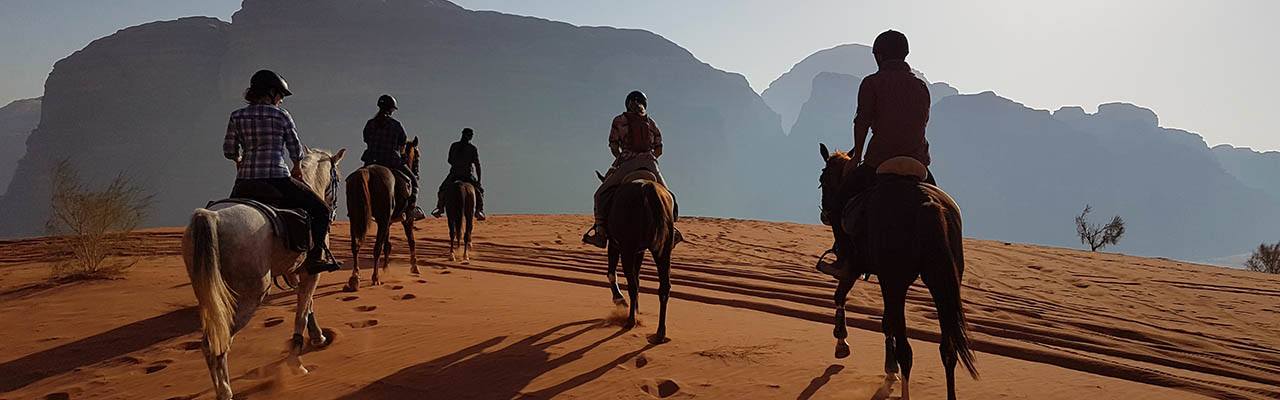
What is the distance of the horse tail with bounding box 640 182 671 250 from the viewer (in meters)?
5.02

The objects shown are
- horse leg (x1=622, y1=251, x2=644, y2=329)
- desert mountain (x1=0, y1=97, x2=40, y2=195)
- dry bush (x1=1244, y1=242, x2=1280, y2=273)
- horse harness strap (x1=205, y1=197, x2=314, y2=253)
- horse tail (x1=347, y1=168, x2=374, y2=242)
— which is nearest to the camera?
horse harness strap (x1=205, y1=197, x2=314, y2=253)

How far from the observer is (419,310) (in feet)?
19.9

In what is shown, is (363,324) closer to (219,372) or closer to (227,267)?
(219,372)

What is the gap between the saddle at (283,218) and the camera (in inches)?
150

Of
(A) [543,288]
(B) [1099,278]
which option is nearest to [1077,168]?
(B) [1099,278]

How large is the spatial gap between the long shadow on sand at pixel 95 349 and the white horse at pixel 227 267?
1821mm

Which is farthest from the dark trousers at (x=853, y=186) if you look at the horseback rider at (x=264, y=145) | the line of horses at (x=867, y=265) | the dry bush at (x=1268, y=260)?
the dry bush at (x=1268, y=260)

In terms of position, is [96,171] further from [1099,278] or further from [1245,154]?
[1245,154]

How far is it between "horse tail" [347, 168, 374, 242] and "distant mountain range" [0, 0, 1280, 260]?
93.5 m

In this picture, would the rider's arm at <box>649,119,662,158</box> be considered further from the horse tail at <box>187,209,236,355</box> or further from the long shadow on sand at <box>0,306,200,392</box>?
the long shadow on sand at <box>0,306,200,392</box>

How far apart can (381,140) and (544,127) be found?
4164 inches

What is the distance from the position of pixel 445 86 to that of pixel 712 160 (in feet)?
207

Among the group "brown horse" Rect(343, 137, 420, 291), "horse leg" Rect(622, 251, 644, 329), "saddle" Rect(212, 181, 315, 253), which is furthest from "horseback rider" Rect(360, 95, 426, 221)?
"horse leg" Rect(622, 251, 644, 329)

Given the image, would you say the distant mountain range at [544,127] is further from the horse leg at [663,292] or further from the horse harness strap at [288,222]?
the horse leg at [663,292]
